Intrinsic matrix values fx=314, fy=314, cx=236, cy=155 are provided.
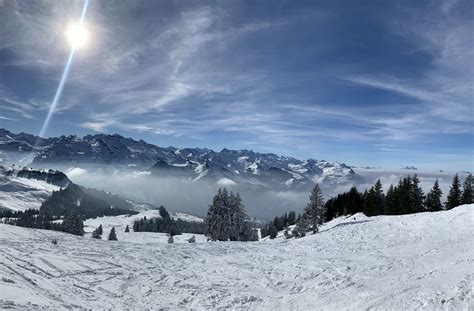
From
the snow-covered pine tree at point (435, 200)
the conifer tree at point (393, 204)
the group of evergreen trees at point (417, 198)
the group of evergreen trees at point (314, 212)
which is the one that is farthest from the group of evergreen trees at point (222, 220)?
the snow-covered pine tree at point (435, 200)

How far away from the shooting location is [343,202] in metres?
92.1

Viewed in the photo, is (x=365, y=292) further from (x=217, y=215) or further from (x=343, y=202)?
(x=343, y=202)

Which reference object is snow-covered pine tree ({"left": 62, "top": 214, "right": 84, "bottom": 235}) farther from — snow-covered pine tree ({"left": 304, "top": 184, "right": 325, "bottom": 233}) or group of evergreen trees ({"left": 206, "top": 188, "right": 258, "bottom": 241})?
snow-covered pine tree ({"left": 304, "top": 184, "right": 325, "bottom": 233})

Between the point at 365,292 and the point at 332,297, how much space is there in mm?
1851

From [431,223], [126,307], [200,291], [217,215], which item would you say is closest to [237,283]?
[200,291]

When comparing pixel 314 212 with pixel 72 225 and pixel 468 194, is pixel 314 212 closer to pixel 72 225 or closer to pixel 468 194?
pixel 468 194

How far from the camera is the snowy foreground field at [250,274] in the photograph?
16.5 meters

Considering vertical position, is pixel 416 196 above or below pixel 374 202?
above

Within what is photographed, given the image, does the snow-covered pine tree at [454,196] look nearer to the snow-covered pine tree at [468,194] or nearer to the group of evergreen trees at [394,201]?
the group of evergreen trees at [394,201]

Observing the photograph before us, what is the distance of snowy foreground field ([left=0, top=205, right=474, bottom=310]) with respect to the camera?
54.0 ft

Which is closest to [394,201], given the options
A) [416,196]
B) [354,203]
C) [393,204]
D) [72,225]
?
[393,204]

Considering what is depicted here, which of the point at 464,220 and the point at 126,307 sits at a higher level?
the point at 464,220

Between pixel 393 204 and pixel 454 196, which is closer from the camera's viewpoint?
pixel 454 196

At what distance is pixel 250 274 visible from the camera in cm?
2489
